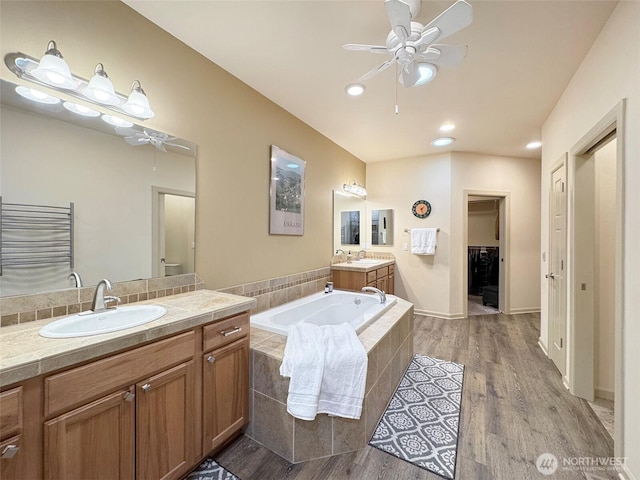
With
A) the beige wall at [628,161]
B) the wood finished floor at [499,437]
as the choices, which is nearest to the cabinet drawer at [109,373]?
the wood finished floor at [499,437]

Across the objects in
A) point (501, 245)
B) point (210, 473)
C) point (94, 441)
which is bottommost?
point (210, 473)

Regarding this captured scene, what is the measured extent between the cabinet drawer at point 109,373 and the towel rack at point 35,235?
680 mm

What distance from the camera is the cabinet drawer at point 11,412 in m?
0.80

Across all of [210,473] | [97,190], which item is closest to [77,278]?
[97,190]

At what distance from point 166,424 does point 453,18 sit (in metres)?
2.37

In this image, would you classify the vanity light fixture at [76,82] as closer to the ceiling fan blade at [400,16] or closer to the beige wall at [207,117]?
the beige wall at [207,117]

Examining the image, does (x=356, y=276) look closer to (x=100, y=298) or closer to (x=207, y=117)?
(x=207, y=117)

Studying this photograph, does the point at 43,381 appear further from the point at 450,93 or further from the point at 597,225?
the point at 597,225

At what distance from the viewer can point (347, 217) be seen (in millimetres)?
4348

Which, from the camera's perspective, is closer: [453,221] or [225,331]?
[225,331]

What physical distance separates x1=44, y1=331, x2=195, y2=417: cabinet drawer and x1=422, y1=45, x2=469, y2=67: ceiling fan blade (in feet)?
6.98

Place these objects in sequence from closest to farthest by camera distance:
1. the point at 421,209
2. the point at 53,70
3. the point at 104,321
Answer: the point at 53,70, the point at 104,321, the point at 421,209

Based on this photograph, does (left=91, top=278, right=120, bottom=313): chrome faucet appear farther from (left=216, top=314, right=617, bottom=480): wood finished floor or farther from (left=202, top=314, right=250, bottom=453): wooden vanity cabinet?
(left=216, top=314, right=617, bottom=480): wood finished floor

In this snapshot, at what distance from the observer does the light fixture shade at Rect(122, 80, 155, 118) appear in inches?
61.0
